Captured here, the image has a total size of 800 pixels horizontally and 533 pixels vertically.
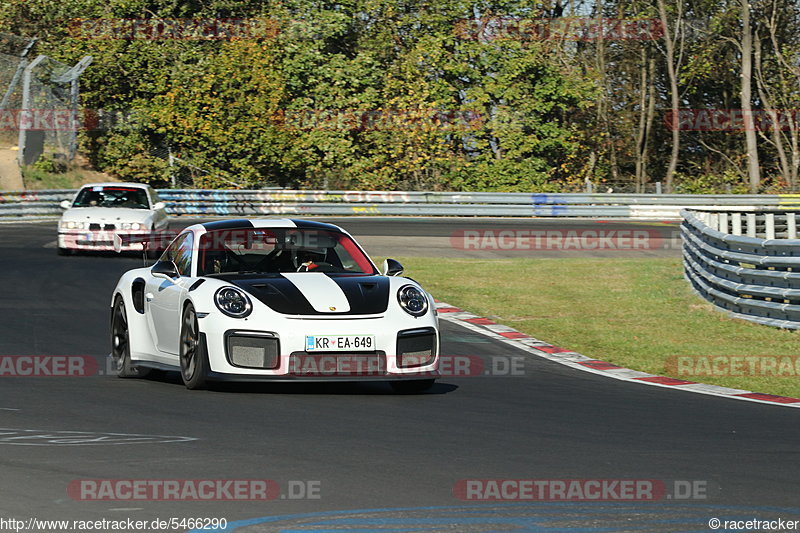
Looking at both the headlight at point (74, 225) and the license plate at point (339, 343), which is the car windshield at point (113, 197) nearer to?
the headlight at point (74, 225)

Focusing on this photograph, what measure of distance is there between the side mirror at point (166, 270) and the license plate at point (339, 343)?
1.60 meters

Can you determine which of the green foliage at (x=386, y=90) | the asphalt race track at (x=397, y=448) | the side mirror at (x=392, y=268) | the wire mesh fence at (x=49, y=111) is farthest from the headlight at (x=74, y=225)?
the green foliage at (x=386, y=90)

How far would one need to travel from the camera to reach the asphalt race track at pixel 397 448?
17.8 feet

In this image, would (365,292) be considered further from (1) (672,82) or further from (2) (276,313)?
(1) (672,82)

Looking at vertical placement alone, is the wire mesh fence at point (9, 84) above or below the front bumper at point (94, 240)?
above

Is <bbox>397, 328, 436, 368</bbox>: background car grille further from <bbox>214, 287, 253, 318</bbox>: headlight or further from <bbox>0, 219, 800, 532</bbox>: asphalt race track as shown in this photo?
<bbox>214, 287, 253, 318</bbox>: headlight

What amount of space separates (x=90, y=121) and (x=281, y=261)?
112 ft

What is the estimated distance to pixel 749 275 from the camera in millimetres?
14891

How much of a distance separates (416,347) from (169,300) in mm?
1993

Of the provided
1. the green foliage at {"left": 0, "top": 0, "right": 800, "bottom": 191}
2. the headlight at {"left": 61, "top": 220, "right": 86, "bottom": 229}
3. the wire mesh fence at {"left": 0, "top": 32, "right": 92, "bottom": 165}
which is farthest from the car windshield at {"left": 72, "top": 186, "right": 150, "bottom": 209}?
the green foliage at {"left": 0, "top": 0, "right": 800, "bottom": 191}

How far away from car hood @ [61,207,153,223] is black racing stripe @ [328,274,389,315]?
13.0 metres

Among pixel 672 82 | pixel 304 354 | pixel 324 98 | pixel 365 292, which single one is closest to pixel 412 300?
pixel 365 292

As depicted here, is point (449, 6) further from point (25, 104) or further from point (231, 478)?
point (231, 478)

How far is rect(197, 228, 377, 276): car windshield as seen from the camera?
10031 millimetres
